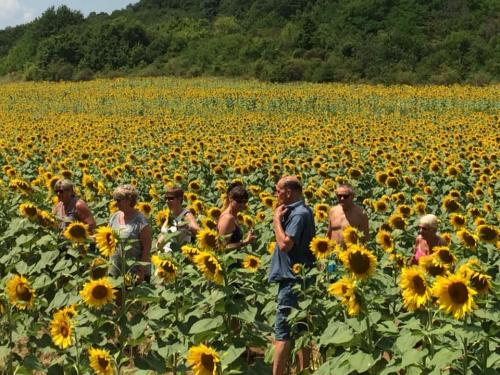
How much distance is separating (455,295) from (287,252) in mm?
1665

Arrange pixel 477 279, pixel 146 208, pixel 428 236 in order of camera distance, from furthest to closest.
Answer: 1. pixel 146 208
2. pixel 428 236
3. pixel 477 279

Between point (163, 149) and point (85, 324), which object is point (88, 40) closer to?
point (163, 149)

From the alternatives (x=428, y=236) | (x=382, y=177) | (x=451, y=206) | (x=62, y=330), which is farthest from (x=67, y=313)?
(x=382, y=177)

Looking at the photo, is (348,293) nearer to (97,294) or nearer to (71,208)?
(97,294)

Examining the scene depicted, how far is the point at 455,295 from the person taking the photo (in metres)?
3.11

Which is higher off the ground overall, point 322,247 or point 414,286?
point 414,286

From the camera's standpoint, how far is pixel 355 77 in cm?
→ 3684

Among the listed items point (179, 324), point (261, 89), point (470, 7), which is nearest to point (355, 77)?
point (261, 89)

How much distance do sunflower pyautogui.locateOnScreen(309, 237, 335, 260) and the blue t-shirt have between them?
0.26ft

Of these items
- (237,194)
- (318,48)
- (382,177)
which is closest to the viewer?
(237,194)

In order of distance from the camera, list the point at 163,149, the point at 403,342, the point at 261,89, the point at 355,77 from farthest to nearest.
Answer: the point at 355,77, the point at 261,89, the point at 163,149, the point at 403,342

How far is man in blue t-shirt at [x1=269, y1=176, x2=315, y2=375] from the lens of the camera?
175 inches

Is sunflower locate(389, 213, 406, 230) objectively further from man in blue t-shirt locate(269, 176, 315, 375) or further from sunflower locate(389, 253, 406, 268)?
man in blue t-shirt locate(269, 176, 315, 375)

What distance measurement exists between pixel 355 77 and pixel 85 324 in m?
33.9
